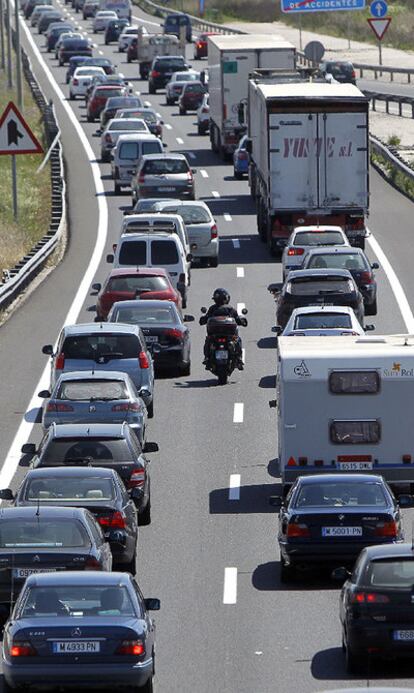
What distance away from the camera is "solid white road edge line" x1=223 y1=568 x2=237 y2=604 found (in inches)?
842

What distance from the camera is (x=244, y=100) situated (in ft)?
214

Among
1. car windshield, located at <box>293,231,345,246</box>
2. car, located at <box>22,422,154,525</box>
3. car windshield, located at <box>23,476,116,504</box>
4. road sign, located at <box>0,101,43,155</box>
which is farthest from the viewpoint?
car windshield, located at <box>293,231,345,246</box>

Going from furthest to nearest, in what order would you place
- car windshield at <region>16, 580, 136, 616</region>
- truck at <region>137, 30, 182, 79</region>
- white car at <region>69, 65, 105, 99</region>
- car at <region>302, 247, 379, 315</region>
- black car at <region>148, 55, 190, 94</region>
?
truck at <region>137, 30, 182, 79</region>
black car at <region>148, 55, 190, 94</region>
white car at <region>69, 65, 105, 99</region>
car at <region>302, 247, 379, 315</region>
car windshield at <region>16, 580, 136, 616</region>

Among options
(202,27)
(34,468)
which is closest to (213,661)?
(34,468)

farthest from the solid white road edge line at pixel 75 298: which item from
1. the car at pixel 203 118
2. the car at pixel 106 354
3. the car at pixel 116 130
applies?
the car at pixel 203 118

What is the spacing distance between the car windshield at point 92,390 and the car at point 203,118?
51.6 m

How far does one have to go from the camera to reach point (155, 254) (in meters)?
42.9

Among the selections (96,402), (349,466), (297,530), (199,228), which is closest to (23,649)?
(297,530)

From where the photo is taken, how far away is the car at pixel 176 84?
91438 mm

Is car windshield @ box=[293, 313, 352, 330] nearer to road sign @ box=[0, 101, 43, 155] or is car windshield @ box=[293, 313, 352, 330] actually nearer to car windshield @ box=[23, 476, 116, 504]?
road sign @ box=[0, 101, 43, 155]

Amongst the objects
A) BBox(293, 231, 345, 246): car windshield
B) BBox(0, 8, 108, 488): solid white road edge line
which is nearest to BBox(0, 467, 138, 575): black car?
BBox(0, 8, 108, 488): solid white road edge line

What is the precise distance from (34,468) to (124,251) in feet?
65.5

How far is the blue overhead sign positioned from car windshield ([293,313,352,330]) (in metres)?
69.4

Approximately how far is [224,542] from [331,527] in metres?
2.59
